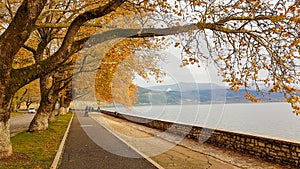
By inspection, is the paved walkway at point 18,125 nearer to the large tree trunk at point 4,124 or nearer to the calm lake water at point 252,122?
the large tree trunk at point 4,124

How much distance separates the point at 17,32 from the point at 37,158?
4312 millimetres

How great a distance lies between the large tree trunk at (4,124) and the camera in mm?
8133

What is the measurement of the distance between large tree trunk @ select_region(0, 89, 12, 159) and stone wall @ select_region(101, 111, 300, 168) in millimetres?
8815

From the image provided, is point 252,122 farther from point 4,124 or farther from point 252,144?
point 4,124

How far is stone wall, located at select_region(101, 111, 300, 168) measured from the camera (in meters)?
8.79

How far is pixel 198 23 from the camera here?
7.88 meters

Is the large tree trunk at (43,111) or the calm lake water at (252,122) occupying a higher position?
the large tree trunk at (43,111)

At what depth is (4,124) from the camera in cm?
842

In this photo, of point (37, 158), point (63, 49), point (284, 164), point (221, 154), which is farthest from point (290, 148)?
point (37, 158)

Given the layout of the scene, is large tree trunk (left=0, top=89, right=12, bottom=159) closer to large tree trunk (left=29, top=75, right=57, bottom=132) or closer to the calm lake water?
large tree trunk (left=29, top=75, right=57, bottom=132)

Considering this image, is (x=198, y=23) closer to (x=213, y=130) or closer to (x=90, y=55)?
(x=213, y=130)

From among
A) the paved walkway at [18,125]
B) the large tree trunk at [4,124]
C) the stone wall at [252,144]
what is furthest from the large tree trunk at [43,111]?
the stone wall at [252,144]

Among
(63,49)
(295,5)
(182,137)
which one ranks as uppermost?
(295,5)

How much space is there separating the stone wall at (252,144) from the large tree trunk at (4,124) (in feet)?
28.9
